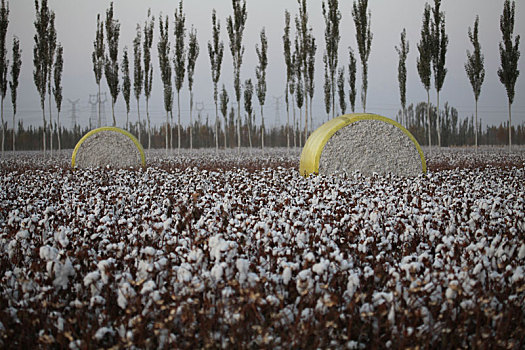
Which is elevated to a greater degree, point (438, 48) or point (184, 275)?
point (438, 48)

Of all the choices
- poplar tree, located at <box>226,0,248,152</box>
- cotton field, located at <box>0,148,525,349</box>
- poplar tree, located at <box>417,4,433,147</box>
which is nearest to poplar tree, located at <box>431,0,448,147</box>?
poplar tree, located at <box>417,4,433,147</box>

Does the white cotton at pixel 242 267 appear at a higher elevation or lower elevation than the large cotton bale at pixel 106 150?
lower

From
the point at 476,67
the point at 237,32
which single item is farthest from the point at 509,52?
the point at 237,32

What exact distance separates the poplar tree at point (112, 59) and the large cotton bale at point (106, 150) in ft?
30.8

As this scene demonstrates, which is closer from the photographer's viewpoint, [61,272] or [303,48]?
[61,272]

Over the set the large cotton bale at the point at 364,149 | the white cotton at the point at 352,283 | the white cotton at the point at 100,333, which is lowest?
the white cotton at the point at 100,333

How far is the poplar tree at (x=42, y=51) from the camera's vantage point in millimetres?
21484

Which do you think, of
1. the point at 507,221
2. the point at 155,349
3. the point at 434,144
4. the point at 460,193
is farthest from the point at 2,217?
the point at 434,144

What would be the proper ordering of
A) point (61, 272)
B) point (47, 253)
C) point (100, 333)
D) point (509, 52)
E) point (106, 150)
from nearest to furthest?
point (100, 333)
point (61, 272)
point (47, 253)
point (106, 150)
point (509, 52)

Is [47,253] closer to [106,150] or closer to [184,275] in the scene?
[184,275]

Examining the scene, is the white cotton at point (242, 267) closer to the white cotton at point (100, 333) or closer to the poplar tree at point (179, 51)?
the white cotton at point (100, 333)

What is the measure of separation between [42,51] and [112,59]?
3.39 m

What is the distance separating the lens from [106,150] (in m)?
14.5

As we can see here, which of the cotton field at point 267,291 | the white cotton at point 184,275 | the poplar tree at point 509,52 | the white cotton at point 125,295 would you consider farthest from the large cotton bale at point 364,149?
the poplar tree at point 509,52
